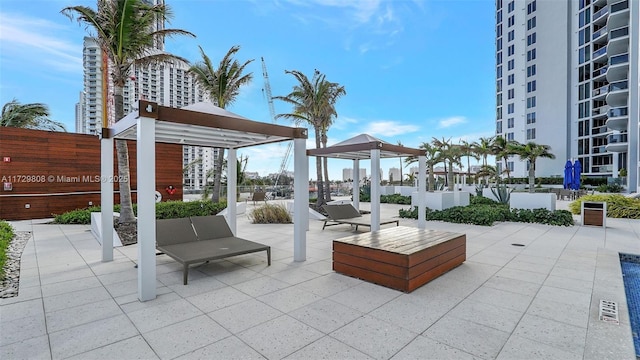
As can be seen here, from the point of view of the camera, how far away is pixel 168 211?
1117 cm

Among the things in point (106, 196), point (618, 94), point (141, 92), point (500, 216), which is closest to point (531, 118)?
point (618, 94)

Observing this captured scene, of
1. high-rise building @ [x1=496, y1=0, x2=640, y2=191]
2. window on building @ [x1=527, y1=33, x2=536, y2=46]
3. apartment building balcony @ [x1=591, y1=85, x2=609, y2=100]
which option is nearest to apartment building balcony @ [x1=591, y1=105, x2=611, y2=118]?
high-rise building @ [x1=496, y1=0, x2=640, y2=191]

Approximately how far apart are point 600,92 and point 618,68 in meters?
5.18

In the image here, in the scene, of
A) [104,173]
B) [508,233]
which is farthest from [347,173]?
[104,173]

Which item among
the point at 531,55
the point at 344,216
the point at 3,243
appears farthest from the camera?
the point at 531,55

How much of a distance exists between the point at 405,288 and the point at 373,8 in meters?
13.2

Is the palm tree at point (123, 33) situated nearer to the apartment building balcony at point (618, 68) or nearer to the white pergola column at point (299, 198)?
the white pergola column at point (299, 198)

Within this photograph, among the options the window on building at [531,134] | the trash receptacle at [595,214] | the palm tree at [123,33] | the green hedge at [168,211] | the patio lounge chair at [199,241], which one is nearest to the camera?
the patio lounge chair at [199,241]

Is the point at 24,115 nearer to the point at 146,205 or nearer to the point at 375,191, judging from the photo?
the point at 146,205

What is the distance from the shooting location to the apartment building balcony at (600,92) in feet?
97.9

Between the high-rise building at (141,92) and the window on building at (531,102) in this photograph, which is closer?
the high-rise building at (141,92)

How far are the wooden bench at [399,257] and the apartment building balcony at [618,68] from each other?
1300 inches

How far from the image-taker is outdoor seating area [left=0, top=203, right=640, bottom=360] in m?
2.75

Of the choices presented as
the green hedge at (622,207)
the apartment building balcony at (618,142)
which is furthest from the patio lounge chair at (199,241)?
the apartment building balcony at (618,142)
